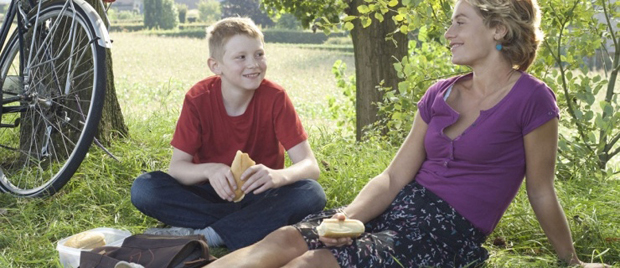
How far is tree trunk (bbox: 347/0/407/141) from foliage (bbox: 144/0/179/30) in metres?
18.1

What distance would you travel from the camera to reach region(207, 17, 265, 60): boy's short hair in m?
3.07

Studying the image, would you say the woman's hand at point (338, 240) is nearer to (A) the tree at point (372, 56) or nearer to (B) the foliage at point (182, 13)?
(A) the tree at point (372, 56)

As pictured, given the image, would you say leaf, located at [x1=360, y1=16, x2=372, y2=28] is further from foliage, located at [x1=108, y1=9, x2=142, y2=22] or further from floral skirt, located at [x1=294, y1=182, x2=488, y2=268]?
foliage, located at [x1=108, y1=9, x2=142, y2=22]

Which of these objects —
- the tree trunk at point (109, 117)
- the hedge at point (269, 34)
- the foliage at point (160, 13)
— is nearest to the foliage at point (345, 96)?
the tree trunk at point (109, 117)

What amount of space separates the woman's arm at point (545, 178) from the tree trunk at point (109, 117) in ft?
8.00

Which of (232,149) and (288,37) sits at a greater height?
(232,149)

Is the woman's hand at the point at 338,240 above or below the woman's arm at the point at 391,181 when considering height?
below

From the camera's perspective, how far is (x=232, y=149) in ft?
10.3

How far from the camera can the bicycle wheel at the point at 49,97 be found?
3582 mm

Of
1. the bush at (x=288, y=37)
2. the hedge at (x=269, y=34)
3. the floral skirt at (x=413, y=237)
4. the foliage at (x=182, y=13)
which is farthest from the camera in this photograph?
the foliage at (x=182, y=13)

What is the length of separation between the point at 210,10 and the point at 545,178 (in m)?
23.9

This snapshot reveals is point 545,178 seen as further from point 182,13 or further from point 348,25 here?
point 182,13

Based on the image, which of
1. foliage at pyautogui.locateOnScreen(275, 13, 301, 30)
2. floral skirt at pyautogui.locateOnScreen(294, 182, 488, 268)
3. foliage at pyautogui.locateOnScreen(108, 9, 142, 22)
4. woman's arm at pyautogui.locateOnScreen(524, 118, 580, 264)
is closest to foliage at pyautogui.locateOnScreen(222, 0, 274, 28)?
foliage at pyautogui.locateOnScreen(275, 13, 301, 30)

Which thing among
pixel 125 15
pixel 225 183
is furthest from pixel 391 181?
pixel 125 15
